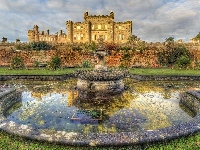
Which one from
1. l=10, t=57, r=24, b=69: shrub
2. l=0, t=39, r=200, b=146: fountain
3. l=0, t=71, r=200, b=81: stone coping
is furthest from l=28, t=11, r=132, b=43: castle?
l=0, t=39, r=200, b=146: fountain

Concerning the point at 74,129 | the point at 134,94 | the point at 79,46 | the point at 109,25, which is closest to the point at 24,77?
the point at 134,94

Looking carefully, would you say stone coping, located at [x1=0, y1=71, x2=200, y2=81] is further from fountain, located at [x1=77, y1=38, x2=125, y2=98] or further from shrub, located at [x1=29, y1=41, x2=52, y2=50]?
shrub, located at [x1=29, y1=41, x2=52, y2=50]

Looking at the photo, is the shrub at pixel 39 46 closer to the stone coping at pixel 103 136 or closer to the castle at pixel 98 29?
the castle at pixel 98 29

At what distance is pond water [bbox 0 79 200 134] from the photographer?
7.10m

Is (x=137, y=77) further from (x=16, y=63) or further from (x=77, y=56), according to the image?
(x=77, y=56)

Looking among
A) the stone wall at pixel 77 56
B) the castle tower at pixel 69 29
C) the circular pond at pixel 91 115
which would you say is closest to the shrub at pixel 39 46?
the stone wall at pixel 77 56

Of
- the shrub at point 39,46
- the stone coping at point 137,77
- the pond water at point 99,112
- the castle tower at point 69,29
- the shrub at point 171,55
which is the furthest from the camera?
the castle tower at point 69,29

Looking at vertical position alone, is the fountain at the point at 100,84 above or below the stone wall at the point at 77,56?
below

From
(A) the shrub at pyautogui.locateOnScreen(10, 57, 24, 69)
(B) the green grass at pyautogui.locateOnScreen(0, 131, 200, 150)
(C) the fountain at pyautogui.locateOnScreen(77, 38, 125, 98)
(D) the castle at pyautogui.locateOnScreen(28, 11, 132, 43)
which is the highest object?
(D) the castle at pyautogui.locateOnScreen(28, 11, 132, 43)

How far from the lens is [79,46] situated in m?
34.9

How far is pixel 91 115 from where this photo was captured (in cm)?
797

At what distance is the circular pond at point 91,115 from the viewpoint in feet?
18.4

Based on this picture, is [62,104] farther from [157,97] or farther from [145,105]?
[157,97]

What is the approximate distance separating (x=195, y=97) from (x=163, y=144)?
571 centimetres
